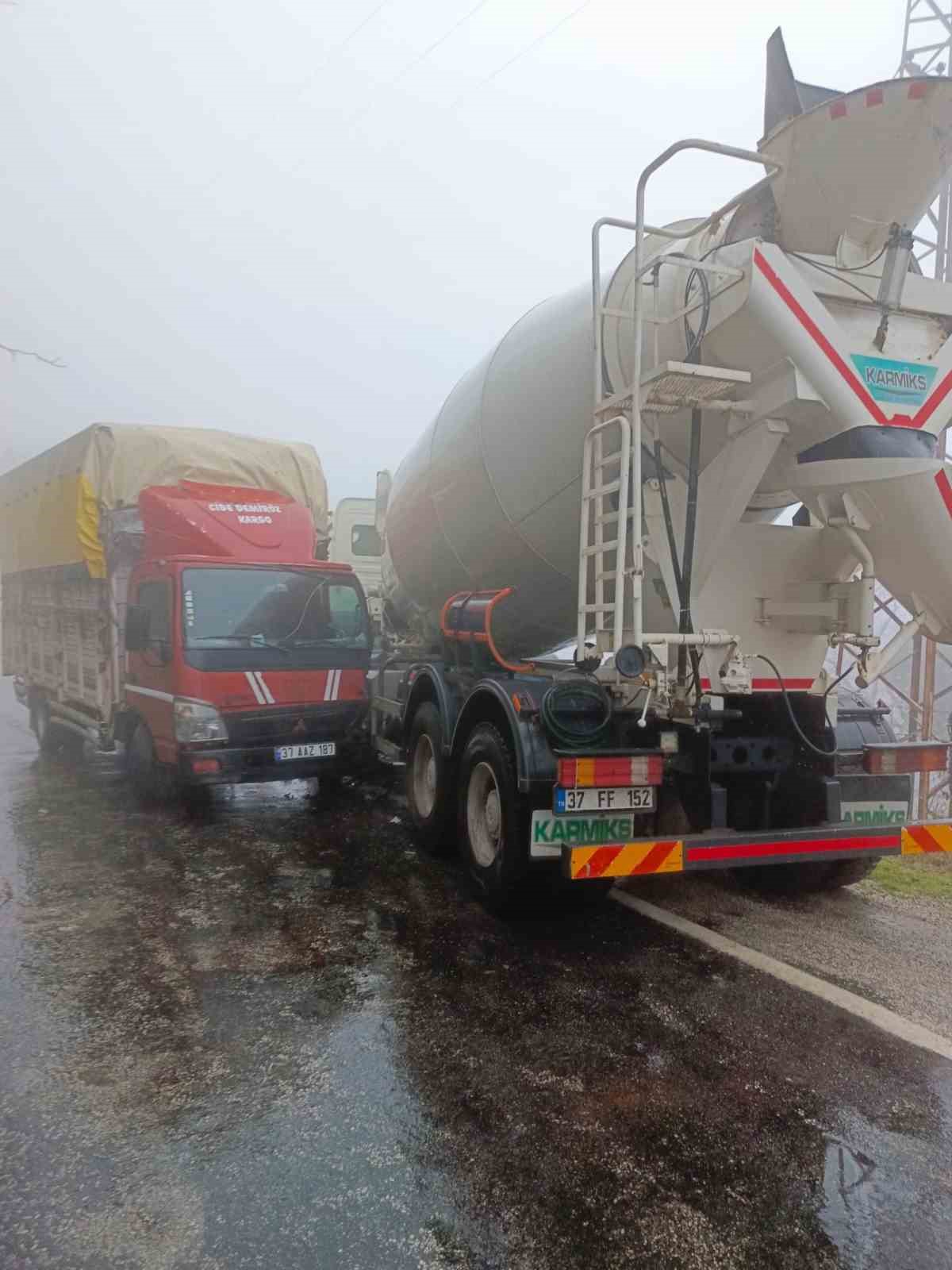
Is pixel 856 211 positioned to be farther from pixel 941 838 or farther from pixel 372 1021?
pixel 372 1021

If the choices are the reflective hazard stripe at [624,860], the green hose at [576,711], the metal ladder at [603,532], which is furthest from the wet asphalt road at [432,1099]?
the metal ladder at [603,532]

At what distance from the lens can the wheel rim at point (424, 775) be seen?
620 cm

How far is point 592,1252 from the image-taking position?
2305 millimetres

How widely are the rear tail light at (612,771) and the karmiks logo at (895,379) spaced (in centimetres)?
198

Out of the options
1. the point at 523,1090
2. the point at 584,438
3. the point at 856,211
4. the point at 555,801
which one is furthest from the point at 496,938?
the point at 856,211

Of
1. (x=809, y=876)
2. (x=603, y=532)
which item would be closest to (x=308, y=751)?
(x=603, y=532)

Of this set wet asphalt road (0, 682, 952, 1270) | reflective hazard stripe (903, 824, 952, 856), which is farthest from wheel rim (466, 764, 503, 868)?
reflective hazard stripe (903, 824, 952, 856)

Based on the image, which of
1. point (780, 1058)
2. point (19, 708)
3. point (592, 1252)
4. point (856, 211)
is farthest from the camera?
point (19, 708)

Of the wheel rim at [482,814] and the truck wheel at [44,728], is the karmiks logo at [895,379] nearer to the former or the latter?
the wheel rim at [482,814]

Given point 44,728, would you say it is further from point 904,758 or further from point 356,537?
point 904,758

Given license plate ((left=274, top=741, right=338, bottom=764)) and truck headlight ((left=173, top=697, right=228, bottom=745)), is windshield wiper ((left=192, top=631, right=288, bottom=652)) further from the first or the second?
license plate ((left=274, top=741, right=338, bottom=764))

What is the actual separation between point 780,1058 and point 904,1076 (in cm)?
42

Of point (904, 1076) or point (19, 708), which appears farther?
point (19, 708)

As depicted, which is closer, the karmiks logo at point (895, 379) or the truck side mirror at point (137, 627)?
the karmiks logo at point (895, 379)
